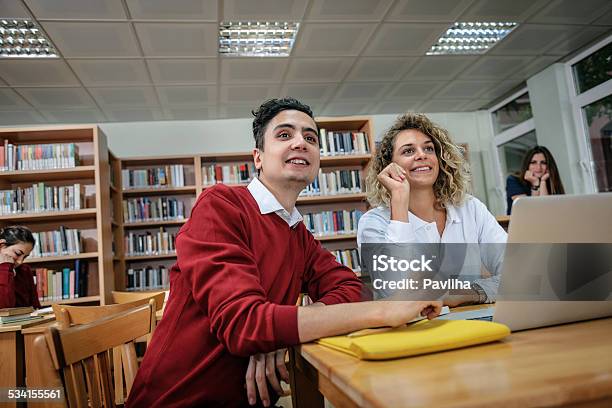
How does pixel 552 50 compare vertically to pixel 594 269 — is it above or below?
above

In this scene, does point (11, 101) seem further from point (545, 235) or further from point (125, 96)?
point (545, 235)

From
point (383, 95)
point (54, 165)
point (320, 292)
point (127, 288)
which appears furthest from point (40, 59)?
point (320, 292)

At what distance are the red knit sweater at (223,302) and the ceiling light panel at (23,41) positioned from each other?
11.9 ft

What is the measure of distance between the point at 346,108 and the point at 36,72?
3.65 m

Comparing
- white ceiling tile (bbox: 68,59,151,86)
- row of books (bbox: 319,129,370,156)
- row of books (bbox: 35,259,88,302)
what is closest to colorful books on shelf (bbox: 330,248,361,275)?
row of books (bbox: 319,129,370,156)

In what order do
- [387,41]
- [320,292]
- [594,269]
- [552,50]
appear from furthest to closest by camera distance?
[552,50]
[387,41]
[320,292]
[594,269]

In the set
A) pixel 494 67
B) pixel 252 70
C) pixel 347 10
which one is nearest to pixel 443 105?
pixel 494 67

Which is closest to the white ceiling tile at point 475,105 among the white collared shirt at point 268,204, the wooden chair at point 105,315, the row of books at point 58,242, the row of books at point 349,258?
the row of books at point 349,258

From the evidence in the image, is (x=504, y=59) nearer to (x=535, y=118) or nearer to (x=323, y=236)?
(x=535, y=118)

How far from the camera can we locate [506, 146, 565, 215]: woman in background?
13.1 feet

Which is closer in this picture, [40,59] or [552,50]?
[40,59]

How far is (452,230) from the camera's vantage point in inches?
65.8

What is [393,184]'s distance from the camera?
5.51 ft

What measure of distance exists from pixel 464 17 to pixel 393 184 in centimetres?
315
